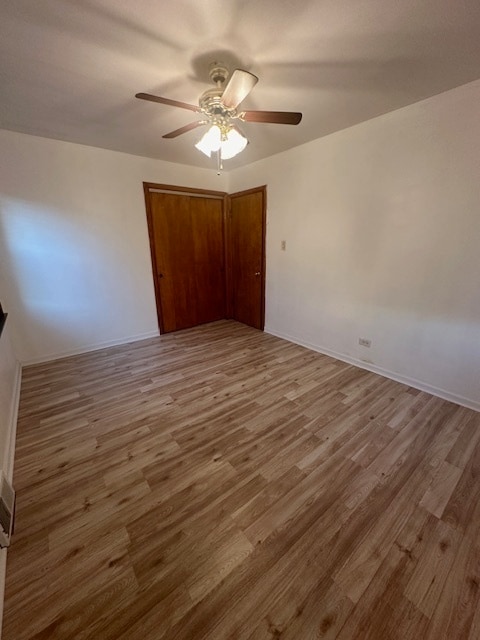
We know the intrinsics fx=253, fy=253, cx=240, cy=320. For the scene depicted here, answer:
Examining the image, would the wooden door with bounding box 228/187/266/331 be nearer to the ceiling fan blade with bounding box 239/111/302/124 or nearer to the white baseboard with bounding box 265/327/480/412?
the white baseboard with bounding box 265/327/480/412

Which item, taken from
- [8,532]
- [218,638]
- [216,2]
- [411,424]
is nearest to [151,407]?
[8,532]

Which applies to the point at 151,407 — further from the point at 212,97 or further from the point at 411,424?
the point at 212,97

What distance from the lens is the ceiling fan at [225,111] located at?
1.39 m

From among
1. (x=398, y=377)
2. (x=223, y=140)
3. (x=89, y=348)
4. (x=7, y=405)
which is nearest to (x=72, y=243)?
(x=89, y=348)

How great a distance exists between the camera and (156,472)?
1.60m

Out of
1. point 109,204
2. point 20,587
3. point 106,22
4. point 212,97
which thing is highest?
point 106,22

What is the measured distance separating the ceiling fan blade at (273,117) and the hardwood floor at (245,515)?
208 centimetres

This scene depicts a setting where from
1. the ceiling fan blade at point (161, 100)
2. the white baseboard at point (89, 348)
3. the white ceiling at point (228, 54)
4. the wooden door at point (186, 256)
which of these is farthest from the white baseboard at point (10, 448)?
the white ceiling at point (228, 54)

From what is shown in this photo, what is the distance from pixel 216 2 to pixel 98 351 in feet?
11.1

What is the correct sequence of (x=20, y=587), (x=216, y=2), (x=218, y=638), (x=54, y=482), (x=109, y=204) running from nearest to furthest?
(x=218, y=638) < (x=20, y=587) < (x=216, y=2) < (x=54, y=482) < (x=109, y=204)

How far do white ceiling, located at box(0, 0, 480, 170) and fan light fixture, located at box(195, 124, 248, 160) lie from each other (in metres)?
0.33

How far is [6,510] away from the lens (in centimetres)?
127

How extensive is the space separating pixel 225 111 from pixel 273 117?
34 cm

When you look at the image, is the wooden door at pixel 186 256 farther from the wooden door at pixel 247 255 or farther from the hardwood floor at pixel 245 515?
the hardwood floor at pixel 245 515
